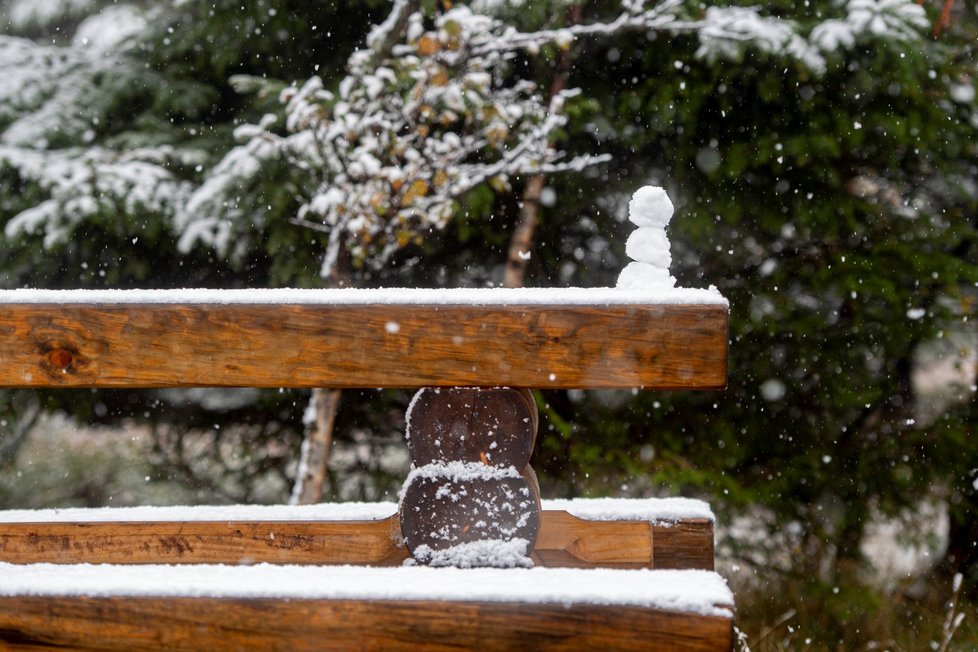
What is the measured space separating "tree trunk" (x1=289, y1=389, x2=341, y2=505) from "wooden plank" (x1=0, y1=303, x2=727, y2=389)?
113 inches

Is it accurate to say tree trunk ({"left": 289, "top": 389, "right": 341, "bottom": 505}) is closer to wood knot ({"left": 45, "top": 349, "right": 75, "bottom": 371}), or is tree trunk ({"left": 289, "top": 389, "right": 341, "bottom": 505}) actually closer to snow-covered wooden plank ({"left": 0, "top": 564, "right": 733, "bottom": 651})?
wood knot ({"left": 45, "top": 349, "right": 75, "bottom": 371})

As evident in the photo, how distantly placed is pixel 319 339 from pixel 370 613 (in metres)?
0.52

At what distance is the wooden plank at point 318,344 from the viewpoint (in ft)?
5.16

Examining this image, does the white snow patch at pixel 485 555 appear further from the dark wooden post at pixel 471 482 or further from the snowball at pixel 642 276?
the snowball at pixel 642 276

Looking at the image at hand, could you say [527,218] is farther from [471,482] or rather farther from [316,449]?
[471,482]

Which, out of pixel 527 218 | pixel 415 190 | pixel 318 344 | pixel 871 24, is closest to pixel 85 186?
pixel 415 190

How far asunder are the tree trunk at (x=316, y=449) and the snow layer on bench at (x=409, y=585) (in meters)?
2.93

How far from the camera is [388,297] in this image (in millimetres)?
1600

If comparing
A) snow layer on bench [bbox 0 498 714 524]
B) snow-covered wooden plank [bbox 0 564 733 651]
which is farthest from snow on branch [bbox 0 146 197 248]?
snow-covered wooden plank [bbox 0 564 733 651]

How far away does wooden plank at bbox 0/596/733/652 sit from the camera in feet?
4.58

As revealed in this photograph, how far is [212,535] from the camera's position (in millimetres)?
2568

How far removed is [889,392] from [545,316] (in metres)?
3.87

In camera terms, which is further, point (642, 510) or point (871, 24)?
point (871, 24)

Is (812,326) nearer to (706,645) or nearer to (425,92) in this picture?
(425,92)
